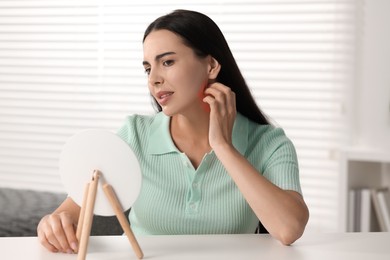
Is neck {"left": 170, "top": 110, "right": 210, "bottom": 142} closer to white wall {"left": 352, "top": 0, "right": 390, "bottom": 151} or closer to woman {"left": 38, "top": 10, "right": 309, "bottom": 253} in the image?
woman {"left": 38, "top": 10, "right": 309, "bottom": 253}

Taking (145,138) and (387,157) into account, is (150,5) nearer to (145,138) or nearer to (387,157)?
(387,157)

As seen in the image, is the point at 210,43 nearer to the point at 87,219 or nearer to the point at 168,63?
the point at 168,63

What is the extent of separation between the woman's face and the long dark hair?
0.9 inches

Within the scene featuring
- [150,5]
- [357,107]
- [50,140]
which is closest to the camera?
[357,107]

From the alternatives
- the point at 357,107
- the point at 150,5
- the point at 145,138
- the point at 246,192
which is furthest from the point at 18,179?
the point at 246,192

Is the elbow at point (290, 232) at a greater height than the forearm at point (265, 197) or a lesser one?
lesser

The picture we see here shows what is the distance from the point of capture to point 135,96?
163 inches

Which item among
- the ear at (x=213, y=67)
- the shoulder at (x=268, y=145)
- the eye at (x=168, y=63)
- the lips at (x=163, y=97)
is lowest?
the shoulder at (x=268, y=145)

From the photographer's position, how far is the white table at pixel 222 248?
1.52 meters

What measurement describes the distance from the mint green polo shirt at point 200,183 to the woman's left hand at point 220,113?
0.17m

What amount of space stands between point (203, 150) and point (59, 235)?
1.85ft

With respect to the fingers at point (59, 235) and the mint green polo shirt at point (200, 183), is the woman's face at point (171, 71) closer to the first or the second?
the mint green polo shirt at point (200, 183)

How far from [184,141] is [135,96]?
2.16 metres

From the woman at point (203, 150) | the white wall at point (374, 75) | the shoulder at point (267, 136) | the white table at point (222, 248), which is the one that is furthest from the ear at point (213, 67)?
the white wall at point (374, 75)
